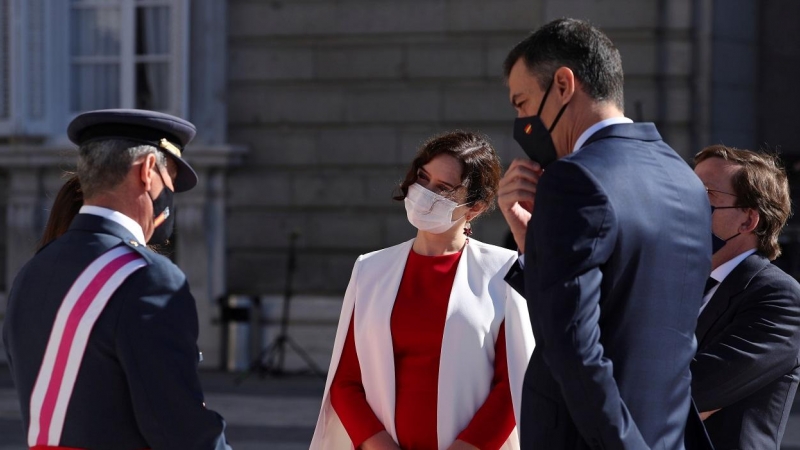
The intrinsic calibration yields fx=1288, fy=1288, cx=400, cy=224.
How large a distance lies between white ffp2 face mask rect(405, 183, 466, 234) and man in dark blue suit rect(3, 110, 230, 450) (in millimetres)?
1060

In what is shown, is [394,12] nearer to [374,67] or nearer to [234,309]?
[374,67]

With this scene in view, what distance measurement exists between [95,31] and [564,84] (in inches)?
411

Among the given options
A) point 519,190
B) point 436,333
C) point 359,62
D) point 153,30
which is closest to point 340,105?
point 359,62

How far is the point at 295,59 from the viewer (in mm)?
11867

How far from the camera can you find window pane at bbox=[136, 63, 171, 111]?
12281mm

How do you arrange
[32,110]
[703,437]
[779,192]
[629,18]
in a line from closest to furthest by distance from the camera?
1. [703,437]
2. [779,192]
3. [629,18]
4. [32,110]

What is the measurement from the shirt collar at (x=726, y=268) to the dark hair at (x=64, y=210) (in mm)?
1672

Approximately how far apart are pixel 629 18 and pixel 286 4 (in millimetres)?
3105

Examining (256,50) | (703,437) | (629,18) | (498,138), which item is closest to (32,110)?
(256,50)

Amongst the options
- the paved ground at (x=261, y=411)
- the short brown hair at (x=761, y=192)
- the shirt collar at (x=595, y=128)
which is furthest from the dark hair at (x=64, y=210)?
the paved ground at (x=261, y=411)

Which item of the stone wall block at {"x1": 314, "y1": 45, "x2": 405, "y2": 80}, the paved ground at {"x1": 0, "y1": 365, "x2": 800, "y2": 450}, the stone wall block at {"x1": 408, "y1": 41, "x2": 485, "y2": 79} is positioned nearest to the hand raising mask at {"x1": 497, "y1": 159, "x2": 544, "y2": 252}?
the paved ground at {"x1": 0, "y1": 365, "x2": 800, "y2": 450}

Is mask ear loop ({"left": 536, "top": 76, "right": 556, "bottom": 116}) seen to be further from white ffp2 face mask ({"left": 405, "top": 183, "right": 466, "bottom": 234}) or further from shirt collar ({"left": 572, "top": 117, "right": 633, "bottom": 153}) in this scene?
white ffp2 face mask ({"left": 405, "top": 183, "right": 466, "bottom": 234})

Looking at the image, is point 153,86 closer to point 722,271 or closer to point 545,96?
point 722,271

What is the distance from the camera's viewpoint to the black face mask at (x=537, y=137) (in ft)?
9.57
